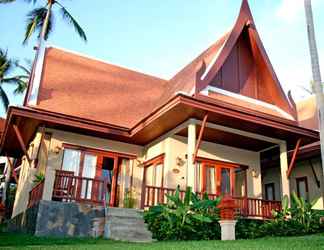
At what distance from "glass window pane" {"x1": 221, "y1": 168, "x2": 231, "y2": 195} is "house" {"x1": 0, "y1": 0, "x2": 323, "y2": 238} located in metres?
0.04

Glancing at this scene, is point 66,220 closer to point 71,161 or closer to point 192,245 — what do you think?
point 71,161

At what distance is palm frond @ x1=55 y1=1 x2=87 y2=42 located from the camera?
18.0 m

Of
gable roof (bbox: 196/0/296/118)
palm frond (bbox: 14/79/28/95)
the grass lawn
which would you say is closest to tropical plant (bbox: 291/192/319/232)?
the grass lawn

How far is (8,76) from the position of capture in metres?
25.0

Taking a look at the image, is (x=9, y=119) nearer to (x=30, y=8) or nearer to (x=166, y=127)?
(x=166, y=127)

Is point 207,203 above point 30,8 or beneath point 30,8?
beneath

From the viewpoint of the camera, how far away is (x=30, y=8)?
18.3m

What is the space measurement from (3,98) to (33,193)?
1452 centimetres

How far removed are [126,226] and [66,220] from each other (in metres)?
1.59

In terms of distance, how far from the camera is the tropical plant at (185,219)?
8375 mm

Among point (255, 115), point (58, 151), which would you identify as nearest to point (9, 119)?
point (58, 151)

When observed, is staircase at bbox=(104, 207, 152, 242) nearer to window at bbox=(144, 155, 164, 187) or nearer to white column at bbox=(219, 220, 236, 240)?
white column at bbox=(219, 220, 236, 240)

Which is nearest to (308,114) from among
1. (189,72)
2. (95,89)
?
(189,72)

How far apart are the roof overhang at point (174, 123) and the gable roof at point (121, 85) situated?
58cm
